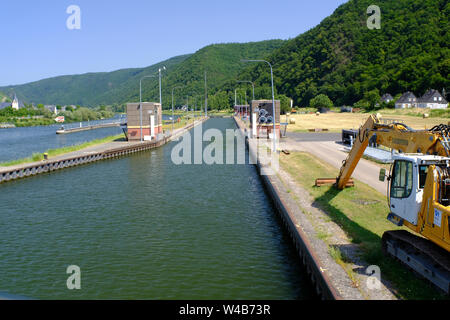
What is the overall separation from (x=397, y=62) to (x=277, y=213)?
162394 millimetres

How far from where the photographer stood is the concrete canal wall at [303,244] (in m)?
12.2

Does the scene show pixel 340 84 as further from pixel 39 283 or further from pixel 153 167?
pixel 39 283

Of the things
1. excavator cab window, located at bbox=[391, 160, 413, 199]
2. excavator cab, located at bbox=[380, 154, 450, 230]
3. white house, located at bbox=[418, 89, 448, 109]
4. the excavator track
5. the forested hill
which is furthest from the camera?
the forested hill

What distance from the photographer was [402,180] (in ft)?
45.3

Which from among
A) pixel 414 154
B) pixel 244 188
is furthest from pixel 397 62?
pixel 414 154

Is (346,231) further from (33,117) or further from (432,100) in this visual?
(33,117)

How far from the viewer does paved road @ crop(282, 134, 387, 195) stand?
1086 inches

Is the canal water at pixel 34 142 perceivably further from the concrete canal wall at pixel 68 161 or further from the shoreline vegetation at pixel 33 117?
the shoreline vegetation at pixel 33 117

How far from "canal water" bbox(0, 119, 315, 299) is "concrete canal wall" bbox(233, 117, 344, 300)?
627 mm

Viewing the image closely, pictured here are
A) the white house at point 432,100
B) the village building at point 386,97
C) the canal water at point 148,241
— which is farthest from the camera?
the village building at point 386,97

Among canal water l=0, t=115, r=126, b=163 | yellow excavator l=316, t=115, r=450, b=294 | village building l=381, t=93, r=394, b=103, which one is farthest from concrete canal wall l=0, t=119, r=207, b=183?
village building l=381, t=93, r=394, b=103

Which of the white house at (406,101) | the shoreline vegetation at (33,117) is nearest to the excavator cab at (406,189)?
the white house at (406,101)

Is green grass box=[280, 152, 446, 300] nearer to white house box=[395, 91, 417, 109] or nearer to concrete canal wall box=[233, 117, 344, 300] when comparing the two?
concrete canal wall box=[233, 117, 344, 300]

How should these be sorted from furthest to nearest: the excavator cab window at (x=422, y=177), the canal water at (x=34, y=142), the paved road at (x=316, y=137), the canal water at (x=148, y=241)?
the canal water at (x=34, y=142), the paved road at (x=316, y=137), the canal water at (x=148, y=241), the excavator cab window at (x=422, y=177)
